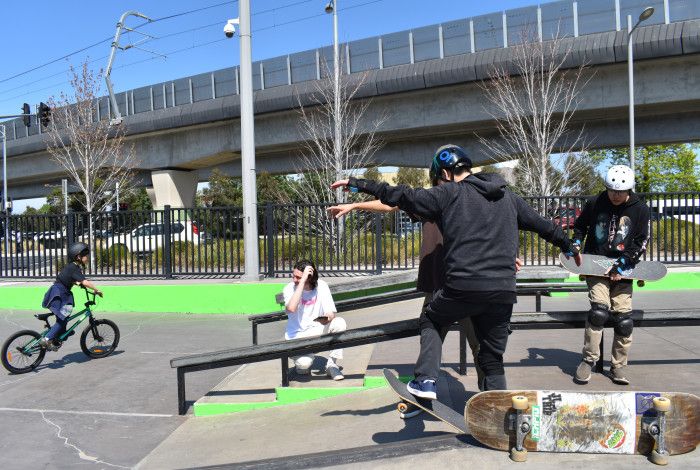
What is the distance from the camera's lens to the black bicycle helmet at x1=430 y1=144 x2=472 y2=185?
134 inches

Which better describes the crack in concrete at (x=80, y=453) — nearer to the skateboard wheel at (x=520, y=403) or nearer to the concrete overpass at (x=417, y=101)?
the skateboard wheel at (x=520, y=403)

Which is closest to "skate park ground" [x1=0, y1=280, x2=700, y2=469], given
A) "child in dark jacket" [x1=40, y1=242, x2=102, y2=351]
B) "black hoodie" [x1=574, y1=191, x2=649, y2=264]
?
"child in dark jacket" [x1=40, y1=242, x2=102, y2=351]

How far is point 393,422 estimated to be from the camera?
3984mm

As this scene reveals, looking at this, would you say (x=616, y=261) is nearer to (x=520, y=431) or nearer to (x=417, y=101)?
(x=520, y=431)

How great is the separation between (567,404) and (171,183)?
31644 mm

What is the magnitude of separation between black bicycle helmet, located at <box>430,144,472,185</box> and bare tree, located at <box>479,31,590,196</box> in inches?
591

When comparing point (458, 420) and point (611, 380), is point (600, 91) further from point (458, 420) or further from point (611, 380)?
point (458, 420)

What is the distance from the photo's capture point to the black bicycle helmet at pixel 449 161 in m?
3.40

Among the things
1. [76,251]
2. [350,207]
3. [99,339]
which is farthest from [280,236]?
[350,207]

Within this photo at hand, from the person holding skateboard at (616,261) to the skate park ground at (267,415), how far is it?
0.24 m

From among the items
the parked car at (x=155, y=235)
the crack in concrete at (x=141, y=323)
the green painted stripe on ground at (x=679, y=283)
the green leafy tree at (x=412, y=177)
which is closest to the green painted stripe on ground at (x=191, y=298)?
the crack in concrete at (x=141, y=323)

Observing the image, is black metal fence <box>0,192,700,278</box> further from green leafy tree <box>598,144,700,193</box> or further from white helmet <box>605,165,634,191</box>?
green leafy tree <box>598,144,700,193</box>

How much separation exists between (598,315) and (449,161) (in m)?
1.96

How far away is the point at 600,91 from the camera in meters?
19.1
